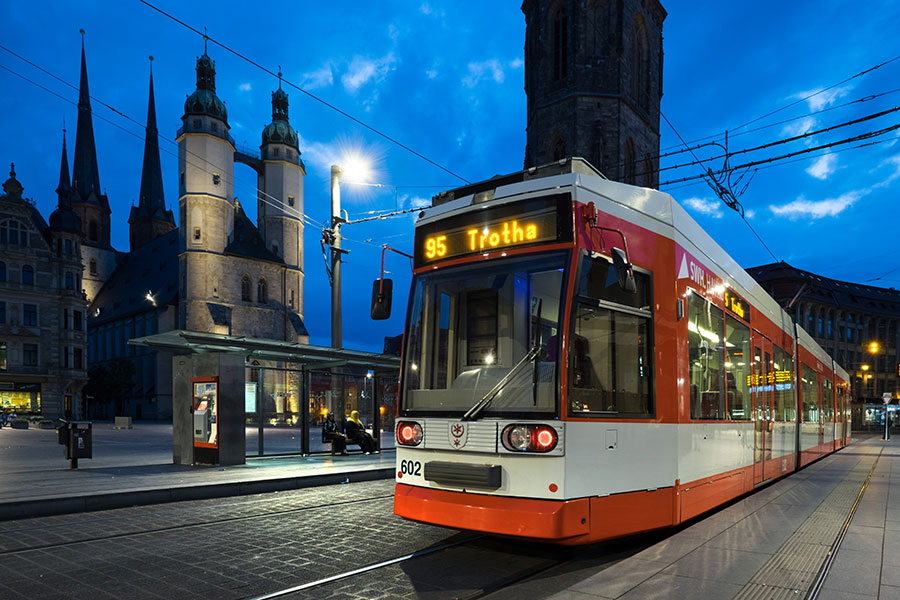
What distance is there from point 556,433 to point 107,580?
146 inches

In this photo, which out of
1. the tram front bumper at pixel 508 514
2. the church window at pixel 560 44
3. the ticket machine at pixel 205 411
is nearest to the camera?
the tram front bumper at pixel 508 514

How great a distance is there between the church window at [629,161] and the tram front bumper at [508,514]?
44.2 m

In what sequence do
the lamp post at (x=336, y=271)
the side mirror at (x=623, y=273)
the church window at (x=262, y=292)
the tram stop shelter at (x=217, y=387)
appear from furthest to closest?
the church window at (x=262, y=292)
the lamp post at (x=336, y=271)
the tram stop shelter at (x=217, y=387)
the side mirror at (x=623, y=273)

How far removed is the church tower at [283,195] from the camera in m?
69.9

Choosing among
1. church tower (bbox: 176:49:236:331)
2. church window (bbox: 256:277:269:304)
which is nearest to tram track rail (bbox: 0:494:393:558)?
church tower (bbox: 176:49:236:331)

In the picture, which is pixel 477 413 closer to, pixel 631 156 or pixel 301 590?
pixel 301 590

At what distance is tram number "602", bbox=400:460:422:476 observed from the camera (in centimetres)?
553

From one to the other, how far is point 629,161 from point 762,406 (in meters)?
41.2

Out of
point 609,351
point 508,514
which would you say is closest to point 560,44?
point 609,351

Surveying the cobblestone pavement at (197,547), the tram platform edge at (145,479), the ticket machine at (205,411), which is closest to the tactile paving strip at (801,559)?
the cobblestone pavement at (197,547)

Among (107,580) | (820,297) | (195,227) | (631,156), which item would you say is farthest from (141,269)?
(107,580)

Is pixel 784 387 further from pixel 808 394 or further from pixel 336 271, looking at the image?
pixel 336 271

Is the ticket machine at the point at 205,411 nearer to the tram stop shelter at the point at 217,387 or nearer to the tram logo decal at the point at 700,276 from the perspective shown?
the tram stop shelter at the point at 217,387

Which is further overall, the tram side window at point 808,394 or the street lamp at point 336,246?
the street lamp at point 336,246
